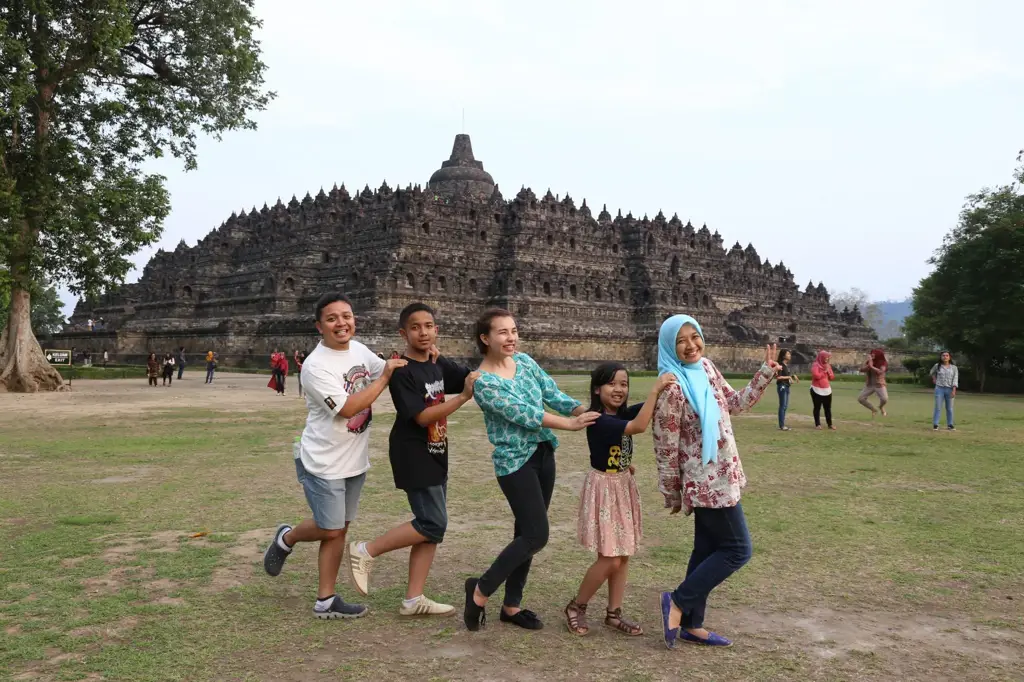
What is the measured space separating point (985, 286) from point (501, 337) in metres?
36.3

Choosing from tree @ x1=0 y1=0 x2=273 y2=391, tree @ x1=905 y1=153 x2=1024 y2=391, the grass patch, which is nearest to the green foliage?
tree @ x1=0 y1=0 x2=273 y2=391

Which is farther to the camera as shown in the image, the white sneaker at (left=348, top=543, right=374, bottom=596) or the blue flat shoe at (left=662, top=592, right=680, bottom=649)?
the white sneaker at (left=348, top=543, right=374, bottom=596)

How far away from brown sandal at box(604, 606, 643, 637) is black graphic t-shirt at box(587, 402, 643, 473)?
2.94 ft

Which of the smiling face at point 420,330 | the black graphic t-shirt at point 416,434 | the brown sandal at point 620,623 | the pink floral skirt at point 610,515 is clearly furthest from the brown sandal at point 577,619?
the smiling face at point 420,330

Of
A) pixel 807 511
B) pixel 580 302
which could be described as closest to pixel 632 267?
pixel 580 302

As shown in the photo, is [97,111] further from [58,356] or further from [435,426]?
[435,426]

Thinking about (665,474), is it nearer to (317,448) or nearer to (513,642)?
(513,642)

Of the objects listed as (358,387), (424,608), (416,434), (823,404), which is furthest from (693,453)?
(823,404)

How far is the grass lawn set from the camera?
4281 mm

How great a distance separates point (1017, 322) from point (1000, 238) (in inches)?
149

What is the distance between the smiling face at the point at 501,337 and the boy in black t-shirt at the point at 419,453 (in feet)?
0.99

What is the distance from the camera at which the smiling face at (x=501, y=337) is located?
4789 millimetres

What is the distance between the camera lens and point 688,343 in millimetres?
4629

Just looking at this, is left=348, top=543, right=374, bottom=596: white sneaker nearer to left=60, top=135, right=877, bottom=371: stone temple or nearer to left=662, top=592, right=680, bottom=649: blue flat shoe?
left=662, top=592, right=680, bottom=649: blue flat shoe
